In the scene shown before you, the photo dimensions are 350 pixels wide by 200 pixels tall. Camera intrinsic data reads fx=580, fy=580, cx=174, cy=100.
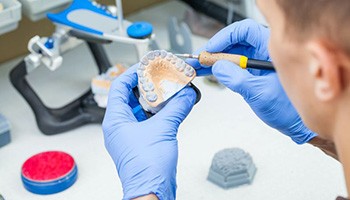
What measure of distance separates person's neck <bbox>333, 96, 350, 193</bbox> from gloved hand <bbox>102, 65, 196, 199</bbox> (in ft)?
0.85

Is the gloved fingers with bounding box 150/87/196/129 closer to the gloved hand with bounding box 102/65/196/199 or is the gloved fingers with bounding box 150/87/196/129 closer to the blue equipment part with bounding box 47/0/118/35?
the gloved hand with bounding box 102/65/196/199

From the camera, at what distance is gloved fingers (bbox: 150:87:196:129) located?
2.57 ft

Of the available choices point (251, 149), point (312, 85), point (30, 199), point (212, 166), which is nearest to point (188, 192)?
point (212, 166)

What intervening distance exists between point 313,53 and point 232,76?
30cm

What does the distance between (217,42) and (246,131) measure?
1.14 ft

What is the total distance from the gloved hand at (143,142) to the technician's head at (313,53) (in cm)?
25

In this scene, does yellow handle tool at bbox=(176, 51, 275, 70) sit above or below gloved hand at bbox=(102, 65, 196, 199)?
above

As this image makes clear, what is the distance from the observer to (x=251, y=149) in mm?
1106

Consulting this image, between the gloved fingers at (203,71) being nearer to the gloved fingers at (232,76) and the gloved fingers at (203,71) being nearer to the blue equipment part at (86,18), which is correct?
the gloved fingers at (232,76)

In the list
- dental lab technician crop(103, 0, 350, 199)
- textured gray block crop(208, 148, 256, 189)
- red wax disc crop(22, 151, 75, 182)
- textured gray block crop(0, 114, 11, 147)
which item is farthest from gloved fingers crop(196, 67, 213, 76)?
textured gray block crop(0, 114, 11, 147)

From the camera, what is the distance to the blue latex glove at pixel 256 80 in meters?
0.78

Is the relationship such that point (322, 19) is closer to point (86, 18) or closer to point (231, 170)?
point (231, 170)

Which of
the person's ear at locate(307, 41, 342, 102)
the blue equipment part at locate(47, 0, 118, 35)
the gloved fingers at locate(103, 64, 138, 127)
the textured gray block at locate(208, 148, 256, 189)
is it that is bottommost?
the textured gray block at locate(208, 148, 256, 189)

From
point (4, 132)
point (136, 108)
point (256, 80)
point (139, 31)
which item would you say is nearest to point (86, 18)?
point (139, 31)
